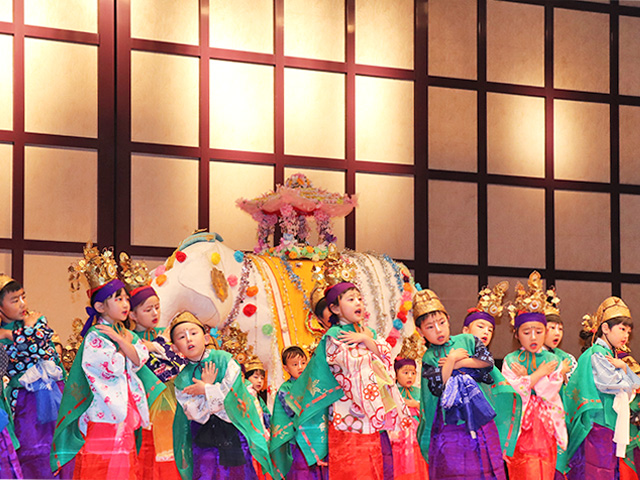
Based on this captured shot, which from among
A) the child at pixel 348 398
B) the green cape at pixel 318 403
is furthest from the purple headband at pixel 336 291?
the green cape at pixel 318 403

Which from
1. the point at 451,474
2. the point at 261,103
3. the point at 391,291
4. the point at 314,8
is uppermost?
the point at 314,8

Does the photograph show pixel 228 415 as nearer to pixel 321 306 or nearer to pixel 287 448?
pixel 287 448

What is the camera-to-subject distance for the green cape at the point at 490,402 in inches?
221

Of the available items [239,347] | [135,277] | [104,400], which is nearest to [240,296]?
[239,347]

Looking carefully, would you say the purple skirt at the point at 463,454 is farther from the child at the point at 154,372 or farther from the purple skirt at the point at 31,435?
the purple skirt at the point at 31,435

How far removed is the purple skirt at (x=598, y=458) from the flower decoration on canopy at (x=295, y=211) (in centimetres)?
245

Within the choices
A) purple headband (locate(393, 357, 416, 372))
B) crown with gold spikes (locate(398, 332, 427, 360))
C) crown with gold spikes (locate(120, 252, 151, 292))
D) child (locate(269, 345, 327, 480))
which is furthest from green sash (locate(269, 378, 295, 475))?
crown with gold spikes (locate(398, 332, 427, 360))

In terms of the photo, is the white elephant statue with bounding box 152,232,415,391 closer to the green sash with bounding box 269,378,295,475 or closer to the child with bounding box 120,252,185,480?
the child with bounding box 120,252,185,480

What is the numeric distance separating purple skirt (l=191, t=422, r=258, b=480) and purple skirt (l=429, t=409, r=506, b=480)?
102 cm

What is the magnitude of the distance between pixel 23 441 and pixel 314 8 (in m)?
5.02

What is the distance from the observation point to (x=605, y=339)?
6.45m

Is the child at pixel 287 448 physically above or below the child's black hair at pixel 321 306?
below

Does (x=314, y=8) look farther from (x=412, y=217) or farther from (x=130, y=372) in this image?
(x=130, y=372)

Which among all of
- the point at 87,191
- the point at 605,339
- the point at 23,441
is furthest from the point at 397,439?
the point at 87,191
